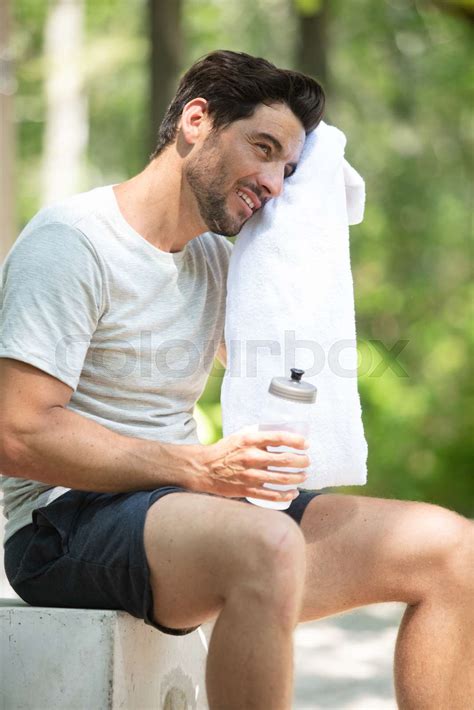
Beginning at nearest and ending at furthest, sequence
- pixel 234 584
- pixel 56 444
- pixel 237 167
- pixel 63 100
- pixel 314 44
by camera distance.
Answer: pixel 234 584 < pixel 56 444 < pixel 237 167 < pixel 314 44 < pixel 63 100

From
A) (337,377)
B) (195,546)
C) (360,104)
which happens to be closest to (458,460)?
(337,377)

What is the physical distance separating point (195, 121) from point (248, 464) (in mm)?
827

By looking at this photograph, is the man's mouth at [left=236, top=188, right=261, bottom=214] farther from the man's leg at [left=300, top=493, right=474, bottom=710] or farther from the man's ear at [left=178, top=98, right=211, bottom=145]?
the man's leg at [left=300, top=493, right=474, bottom=710]

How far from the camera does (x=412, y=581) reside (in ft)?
6.74

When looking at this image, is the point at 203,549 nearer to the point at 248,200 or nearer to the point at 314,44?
the point at 248,200

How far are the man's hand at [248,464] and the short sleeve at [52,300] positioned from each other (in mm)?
310

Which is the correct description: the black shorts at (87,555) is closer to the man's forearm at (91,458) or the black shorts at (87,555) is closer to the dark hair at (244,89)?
the man's forearm at (91,458)

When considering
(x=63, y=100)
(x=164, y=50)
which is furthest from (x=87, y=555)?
(x=63, y=100)

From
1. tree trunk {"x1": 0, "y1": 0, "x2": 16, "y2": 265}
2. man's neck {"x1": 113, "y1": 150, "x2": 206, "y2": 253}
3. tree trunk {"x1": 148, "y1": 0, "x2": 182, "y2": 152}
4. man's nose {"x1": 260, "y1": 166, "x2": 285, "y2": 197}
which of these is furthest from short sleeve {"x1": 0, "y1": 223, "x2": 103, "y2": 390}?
tree trunk {"x1": 148, "y1": 0, "x2": 182, "y2": 152}

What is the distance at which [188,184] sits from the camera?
2.25 m

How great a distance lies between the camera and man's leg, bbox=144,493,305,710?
5.41 feet

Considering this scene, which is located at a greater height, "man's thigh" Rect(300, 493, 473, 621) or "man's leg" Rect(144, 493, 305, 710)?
"man's leg" Rect(144, 493, 305, 710)

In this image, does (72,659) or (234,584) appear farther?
(72,659)

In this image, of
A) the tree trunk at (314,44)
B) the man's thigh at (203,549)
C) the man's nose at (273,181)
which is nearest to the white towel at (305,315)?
the man's nose at (273,181)
